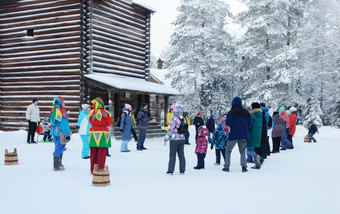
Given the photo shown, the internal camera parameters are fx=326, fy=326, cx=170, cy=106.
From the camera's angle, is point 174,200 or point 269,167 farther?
point 269,167

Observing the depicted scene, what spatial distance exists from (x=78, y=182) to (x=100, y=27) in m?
13.4

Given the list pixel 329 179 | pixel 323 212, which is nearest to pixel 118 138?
pixel 329 179

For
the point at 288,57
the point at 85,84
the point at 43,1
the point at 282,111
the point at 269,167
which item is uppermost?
the point at 43,1

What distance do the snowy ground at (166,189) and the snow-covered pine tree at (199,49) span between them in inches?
831

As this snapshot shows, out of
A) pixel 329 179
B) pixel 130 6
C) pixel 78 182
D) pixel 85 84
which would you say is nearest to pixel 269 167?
pixel 329 179

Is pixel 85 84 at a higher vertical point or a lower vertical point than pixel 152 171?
higher

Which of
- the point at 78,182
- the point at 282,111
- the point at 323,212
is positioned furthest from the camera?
the point at 282,111

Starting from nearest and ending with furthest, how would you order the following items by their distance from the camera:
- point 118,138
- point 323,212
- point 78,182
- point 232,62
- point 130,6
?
point 323,212, point 78,182, point 118,138, point 130,6, point 232,62

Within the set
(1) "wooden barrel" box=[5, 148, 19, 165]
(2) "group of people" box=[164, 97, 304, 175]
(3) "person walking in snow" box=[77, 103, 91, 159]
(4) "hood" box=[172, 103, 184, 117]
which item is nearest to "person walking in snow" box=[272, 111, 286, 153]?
(2) "group of people" box=[164, 97, 304, 175]

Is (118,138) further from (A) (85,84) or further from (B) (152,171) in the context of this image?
(B) (152,171)

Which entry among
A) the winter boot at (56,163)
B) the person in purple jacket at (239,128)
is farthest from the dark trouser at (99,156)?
the person in purple jacket at (239,128)

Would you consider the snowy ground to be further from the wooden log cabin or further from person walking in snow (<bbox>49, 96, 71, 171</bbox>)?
the wooden log cabin

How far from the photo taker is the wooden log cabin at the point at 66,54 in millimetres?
17719

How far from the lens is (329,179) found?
25.0 feet
